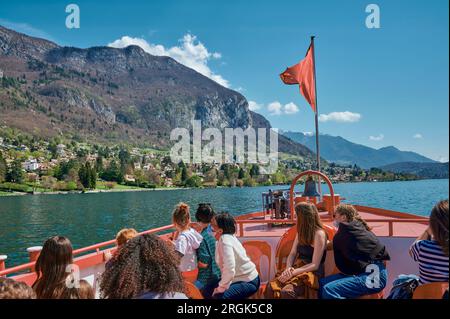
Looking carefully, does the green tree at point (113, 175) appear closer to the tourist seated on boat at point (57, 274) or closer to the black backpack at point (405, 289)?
the tourist seated on boat at point (57, 274)

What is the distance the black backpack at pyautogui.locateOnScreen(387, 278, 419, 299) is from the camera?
338 cm

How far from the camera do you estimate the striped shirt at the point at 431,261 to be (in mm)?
3068

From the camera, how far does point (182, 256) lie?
422cm

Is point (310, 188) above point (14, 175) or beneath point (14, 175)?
beneath

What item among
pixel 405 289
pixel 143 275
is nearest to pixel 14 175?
pixel 143 275

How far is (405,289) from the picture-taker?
3432mm

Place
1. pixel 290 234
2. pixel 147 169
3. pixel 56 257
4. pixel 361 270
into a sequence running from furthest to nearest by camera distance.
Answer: pixel 147 169, pixel 290 234, pixel 361 270, pixel 56 257

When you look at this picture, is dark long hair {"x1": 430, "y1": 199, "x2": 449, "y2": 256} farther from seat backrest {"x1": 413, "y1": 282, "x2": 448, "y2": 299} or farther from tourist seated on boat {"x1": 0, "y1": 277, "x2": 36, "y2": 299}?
tourist seated on boat {"x1": 0, "y1": 277, "x2": 36, "y2": 299}

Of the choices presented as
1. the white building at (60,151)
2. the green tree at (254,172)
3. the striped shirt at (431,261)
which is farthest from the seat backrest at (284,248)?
the white building at (60,151)

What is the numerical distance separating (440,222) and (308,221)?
1798 millimetres

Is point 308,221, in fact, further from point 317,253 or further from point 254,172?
point 254,172
